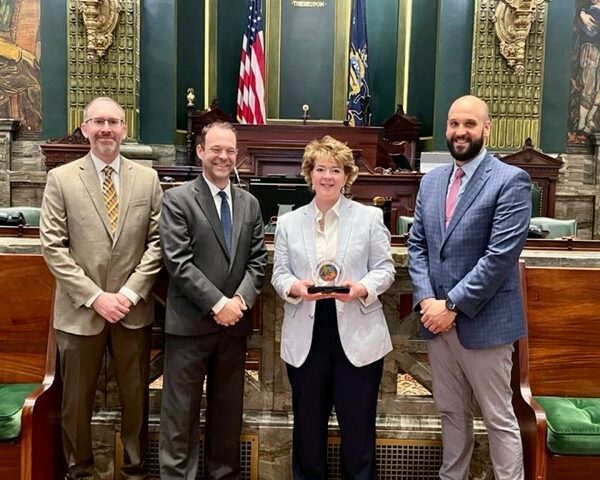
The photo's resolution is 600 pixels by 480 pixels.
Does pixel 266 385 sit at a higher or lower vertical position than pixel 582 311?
lower

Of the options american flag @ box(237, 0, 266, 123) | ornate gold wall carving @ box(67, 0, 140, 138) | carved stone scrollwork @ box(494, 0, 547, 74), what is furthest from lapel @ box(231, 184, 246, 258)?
carved stone scrollwork @ box(494, 0, 547, 74)

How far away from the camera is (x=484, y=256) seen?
90.7 inches

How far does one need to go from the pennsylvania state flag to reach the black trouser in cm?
688

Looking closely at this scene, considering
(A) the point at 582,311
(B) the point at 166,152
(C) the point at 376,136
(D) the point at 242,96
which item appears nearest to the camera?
(A) the point at 582,311

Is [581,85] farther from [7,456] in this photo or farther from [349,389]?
[7,456]

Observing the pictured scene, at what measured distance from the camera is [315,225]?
8.32 ft

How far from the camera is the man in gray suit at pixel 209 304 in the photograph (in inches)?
95.9

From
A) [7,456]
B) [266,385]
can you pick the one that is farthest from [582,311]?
[7,456]

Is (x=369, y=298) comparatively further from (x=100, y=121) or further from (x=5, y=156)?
(x=5, y=156)

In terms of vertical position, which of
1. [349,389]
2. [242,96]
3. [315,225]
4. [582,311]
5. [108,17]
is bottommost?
[349,389]

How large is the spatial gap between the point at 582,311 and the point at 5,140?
26.1 ft

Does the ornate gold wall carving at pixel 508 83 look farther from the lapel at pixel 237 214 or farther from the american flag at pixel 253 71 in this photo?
the lapel at pixel 237 214

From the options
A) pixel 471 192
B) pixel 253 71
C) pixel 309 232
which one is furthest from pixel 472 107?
pixel 253 71

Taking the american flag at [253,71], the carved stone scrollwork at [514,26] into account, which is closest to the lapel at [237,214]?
the american flag at [253,71]
